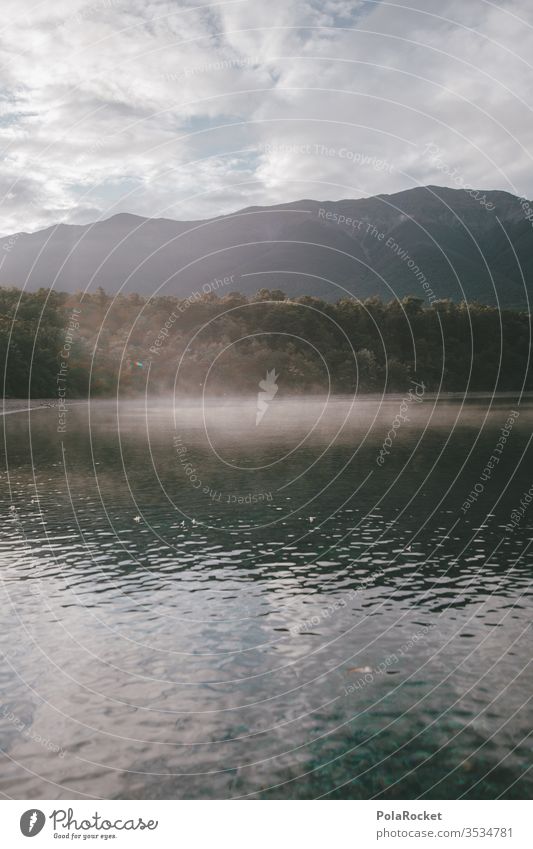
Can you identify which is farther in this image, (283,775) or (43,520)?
(43,520)

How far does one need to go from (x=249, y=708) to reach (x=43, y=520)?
32237mm

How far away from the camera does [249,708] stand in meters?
22.9

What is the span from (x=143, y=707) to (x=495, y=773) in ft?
36.6

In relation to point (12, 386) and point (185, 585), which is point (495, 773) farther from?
point (12, 386)

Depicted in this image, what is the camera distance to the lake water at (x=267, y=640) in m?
19.8

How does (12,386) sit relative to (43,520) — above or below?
above

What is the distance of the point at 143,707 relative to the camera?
74.9 feet

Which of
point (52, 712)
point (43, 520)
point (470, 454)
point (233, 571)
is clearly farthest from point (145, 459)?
point (52, 712)

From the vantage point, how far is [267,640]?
28312mm

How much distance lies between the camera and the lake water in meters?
19.8
